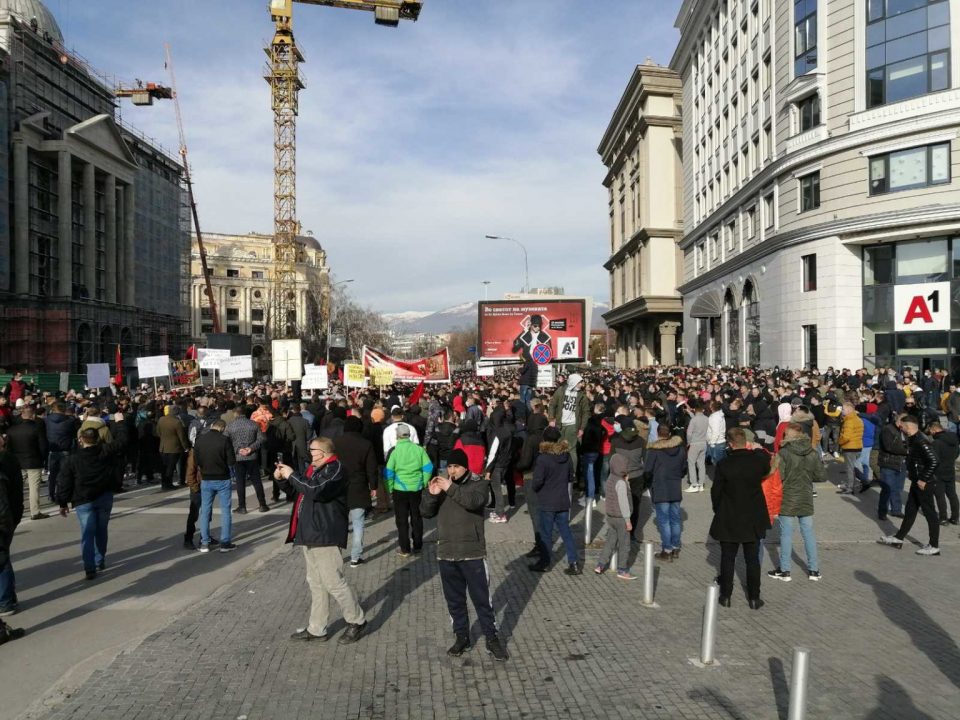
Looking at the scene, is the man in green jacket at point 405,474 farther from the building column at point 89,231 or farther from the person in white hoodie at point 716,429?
the building column at point 89,231

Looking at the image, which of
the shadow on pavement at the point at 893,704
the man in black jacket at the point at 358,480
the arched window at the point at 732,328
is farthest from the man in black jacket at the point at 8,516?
the arched window at the point at 732,328

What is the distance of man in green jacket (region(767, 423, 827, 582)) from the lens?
25.9 feet

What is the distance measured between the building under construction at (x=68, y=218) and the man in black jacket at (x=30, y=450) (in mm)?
42663

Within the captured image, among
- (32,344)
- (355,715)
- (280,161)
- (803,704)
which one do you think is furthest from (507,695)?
(280,161)

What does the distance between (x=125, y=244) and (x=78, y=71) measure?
47.5ft

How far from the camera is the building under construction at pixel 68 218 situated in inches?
1961

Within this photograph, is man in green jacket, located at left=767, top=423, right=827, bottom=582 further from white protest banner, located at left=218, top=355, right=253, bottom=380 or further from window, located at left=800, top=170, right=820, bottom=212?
window, located at left=800, top=170, right=820, bottom=212

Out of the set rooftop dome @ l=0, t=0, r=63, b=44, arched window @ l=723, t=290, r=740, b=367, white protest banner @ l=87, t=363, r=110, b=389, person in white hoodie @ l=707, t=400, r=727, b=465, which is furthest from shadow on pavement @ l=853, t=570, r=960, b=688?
rooftop dome @ l=0, t=0, r=63, b=44

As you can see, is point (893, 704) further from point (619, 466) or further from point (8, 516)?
point (8, 516)

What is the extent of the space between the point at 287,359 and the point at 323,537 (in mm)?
18773

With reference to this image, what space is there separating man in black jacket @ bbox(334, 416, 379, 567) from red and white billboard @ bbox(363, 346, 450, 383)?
13.2m

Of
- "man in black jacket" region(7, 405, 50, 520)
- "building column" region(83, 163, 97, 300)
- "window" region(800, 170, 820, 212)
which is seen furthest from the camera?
"building column" region(83, 163, 97, 300)

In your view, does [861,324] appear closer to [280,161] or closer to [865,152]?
[865,152]

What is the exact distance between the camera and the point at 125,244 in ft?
213
